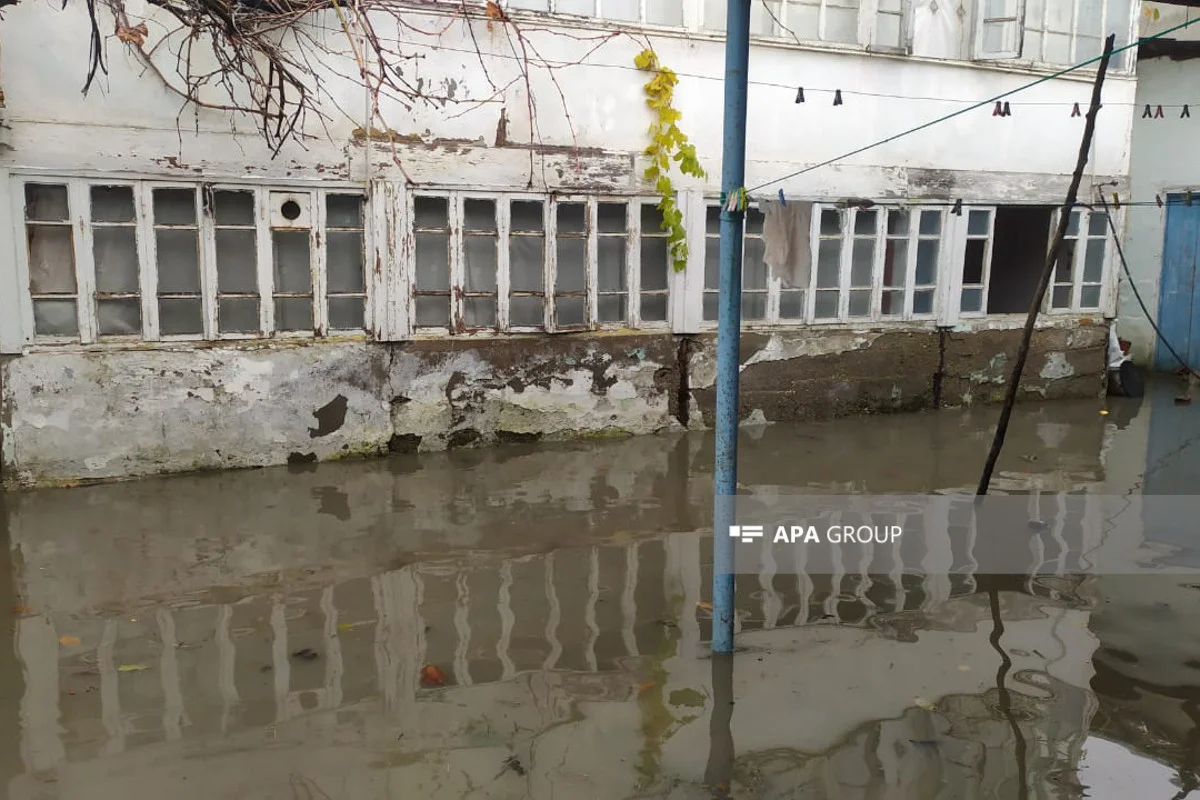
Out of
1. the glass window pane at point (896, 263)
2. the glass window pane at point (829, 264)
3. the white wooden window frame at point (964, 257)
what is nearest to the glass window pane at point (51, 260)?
the glass window pane at point (829, 264)

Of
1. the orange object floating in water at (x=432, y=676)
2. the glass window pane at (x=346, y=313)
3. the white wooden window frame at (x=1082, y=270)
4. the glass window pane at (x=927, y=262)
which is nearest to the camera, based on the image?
the orange object floating in water at (x=432, y=676)

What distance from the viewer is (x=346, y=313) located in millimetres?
7648

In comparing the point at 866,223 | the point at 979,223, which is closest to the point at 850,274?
the point at 866,223

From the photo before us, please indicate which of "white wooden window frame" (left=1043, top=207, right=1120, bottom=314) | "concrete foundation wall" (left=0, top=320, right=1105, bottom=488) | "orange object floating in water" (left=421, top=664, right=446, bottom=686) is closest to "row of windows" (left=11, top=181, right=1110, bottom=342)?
"concrete foundation wall" (left=0, top=320, right=1105, bottom=488)

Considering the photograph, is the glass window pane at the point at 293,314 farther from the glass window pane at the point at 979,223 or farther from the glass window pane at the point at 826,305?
the glass window pane at the point at 979,223

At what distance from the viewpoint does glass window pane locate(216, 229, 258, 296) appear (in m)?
7.20

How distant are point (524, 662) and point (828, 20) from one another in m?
7.21

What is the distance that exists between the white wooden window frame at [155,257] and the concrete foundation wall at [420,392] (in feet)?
0.45

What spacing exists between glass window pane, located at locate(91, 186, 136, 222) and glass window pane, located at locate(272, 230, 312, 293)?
103 cm

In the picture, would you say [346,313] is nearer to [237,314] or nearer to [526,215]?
[237,314]

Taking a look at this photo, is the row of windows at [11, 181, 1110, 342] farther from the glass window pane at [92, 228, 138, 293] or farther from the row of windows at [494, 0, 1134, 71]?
the row of windows at [494, 0, 1134, 71]

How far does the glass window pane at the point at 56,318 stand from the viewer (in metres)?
6.71

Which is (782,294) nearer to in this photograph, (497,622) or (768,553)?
(768,553)

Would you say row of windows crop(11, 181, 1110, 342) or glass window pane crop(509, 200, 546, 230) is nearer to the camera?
row of windows crop(11, 181, 1110, 342)
